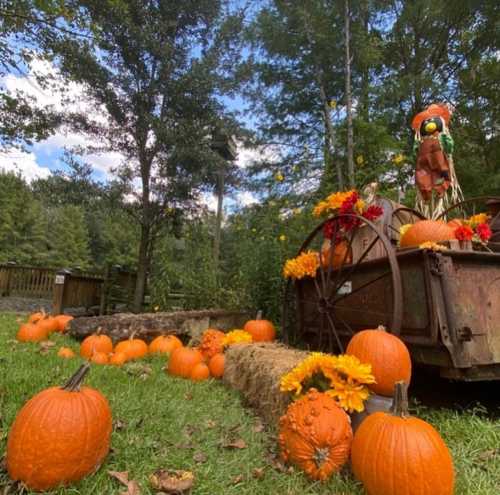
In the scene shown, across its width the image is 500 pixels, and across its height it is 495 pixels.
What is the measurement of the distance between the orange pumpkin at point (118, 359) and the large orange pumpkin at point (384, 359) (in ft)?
7.52

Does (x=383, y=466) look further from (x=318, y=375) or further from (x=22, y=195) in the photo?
(x=22, y=195)

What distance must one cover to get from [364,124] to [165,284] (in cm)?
459

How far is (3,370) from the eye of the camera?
247 cm

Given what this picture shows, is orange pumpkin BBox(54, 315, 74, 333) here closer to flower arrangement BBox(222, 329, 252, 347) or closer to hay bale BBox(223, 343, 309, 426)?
flower arrangement BBox(222, 329, 252, 347)

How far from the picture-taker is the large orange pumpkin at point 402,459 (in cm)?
134

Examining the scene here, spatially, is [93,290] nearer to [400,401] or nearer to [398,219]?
[398,219]

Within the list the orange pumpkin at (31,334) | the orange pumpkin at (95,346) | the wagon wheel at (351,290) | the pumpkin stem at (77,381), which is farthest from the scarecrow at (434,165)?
the orange pumpkin at (31,334)

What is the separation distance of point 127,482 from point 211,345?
2221 mm

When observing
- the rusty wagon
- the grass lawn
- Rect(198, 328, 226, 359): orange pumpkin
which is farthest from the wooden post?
the rusty wagon

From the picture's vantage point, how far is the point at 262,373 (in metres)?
2.45

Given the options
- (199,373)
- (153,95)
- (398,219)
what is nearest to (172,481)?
(199,373)

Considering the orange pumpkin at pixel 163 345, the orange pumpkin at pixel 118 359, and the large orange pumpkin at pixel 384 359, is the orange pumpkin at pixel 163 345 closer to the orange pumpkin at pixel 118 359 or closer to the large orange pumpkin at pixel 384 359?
the orange pumpkin at pixel 118 359

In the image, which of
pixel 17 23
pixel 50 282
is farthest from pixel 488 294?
pixel 50 282

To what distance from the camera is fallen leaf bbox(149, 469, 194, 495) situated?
1344 millimetres
